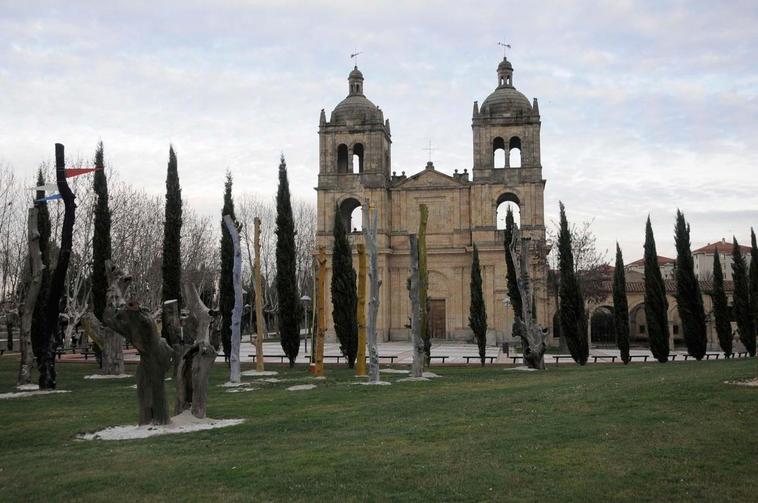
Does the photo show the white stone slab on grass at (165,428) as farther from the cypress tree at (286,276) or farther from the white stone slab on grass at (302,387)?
the cypress tree at (286,276)

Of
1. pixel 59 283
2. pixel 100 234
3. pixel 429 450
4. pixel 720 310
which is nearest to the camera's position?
pixel 429 450

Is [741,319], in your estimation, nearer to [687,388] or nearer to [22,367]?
[687,388]

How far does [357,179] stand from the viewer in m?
51.7

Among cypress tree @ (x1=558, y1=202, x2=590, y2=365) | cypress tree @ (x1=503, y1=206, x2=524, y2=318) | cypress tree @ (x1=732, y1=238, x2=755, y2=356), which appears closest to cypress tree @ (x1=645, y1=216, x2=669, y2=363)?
cypress tree @ (x1=558, y1=202, x2=590, y2=365)

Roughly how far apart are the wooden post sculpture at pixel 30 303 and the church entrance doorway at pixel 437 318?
110 ft

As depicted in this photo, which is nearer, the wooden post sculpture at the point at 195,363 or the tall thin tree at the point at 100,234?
the wooden post sculpture at the point at 195,363

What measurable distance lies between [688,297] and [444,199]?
24.0 meters

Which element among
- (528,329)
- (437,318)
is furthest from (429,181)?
(528,329)

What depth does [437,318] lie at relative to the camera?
5178 cm

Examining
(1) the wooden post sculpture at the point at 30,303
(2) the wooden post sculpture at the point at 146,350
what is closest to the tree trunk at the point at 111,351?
(1) the wooden post sculpture at the point at 30,303

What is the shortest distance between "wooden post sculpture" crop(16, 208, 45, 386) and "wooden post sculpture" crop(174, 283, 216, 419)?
8618 millimetres

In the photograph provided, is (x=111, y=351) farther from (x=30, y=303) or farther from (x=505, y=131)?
(x=505, y=131)

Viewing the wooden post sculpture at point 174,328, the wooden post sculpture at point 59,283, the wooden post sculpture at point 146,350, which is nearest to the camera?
the wooden post sculpture at point 146,350

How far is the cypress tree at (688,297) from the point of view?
1195 inches
